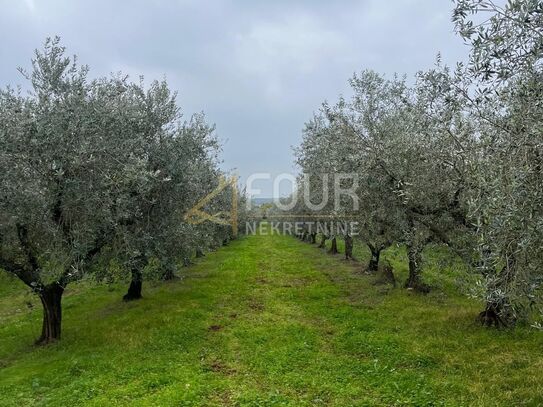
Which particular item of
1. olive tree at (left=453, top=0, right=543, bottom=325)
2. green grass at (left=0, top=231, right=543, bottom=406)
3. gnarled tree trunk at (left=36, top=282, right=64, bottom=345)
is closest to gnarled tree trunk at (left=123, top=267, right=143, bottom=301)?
green grass at (left=0, top=231, right=543, bottom=406)

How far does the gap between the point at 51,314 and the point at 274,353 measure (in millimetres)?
8943

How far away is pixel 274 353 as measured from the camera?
1449 cm

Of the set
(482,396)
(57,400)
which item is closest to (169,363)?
(57,400)

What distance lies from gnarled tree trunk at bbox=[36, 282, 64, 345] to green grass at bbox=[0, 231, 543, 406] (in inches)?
21.4

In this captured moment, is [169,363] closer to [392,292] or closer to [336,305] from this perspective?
[336,305]

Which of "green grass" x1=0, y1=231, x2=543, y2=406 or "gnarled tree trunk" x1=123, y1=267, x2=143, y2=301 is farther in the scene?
"gnarled tree trunk" x1=123, y1=267, x2=143, y2=301

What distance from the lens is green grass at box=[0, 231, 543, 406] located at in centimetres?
1132

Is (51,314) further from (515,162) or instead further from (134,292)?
(515,162)

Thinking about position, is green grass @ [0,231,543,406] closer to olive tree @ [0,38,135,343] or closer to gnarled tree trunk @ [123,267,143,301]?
gnarled tree trunk @ [123,267,143,301]

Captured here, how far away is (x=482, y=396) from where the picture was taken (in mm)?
10570

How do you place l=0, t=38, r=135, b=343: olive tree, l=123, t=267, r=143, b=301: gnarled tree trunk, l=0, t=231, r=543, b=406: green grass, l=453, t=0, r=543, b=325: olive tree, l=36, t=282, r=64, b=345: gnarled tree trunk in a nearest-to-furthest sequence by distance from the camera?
l=453, t=0, r=543, b=325: olive tree → l=0, t=231, r=543, b=406: green grass → l=0, t=38, r=135, b=343: olive tree → l=36, t=282, r=64, b=345: gnarled tree trunk → l=123, t=267, r=143, b=301: gnarled tree trunk

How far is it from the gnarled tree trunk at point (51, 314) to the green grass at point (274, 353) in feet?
1.79

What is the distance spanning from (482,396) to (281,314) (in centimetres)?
1036

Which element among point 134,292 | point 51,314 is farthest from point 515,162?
point 134,292
